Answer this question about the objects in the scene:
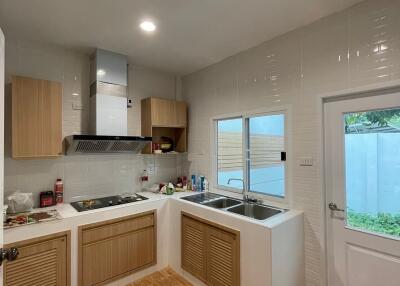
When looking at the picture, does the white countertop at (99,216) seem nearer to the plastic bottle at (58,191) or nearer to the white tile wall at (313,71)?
the plastic bottle at (58,191)

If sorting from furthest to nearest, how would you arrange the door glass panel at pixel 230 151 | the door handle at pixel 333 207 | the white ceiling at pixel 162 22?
the door glass panel at pixel 230 151, the door handle at pixel 333 207, the white ceiling at pixel 162 22

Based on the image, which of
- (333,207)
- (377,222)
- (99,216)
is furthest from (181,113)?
(377,222)

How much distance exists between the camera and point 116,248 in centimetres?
234

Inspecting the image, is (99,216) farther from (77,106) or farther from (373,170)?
(373,170)

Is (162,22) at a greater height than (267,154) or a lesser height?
greater

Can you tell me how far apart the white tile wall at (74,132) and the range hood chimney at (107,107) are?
0.14 metres

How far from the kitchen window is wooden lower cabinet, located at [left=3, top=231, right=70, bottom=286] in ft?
5.95

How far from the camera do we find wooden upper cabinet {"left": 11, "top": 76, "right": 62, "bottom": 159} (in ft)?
6.78

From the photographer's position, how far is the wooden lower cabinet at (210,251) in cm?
200

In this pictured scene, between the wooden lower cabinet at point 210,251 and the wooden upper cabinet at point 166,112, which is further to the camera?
the wooden upper cabinet at point 166,112

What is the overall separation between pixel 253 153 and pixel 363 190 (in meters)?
1.11

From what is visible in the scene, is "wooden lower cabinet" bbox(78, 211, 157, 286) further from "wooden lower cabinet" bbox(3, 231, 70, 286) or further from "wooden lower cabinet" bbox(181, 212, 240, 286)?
"wooden lower cabinet" bbox(181, 212, 240, 286)

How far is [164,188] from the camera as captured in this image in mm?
2986

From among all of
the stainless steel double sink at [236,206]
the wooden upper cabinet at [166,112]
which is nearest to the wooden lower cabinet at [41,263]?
the stainless steel double sink at [236,206]
